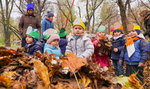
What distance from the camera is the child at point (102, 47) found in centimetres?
362

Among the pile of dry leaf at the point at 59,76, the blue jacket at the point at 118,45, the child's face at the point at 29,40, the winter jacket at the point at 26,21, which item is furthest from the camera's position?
the winter jacket at the point at 26,21

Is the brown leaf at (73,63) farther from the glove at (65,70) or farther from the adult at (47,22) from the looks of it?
the adult at (47,22)

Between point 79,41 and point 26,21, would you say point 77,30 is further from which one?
point 26,21

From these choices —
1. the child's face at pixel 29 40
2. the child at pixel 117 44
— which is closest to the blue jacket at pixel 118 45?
the child at pixel 117 44

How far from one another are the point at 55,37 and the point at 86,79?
7.63 feet

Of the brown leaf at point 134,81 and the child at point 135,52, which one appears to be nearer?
the brown leaf at point 134,81

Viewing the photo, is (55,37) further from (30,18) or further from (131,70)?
(30,18)

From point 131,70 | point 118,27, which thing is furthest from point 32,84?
point 118,27

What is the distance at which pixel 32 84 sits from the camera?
93cm

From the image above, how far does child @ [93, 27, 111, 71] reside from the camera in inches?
143

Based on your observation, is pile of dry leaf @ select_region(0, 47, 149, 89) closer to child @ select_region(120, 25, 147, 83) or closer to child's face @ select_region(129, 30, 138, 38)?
child @ select_region(120, 25, 147, 83)

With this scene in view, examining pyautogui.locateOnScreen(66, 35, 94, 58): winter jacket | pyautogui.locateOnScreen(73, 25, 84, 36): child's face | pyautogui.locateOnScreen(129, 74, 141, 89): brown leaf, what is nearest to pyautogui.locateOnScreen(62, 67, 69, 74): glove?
pyautogui.locateOnScreen(129, 74, 141, 89): brown leaf

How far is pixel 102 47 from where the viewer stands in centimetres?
374

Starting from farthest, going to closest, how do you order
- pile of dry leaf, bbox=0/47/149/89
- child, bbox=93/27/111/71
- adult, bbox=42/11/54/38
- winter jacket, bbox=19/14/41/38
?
adult, bbox=42/11/54/38 → winter jacket, bbox=19/14/41/38 → child, bbox=93/27/111/71 → pile of dry leaf, bbox=0/47/149/89
